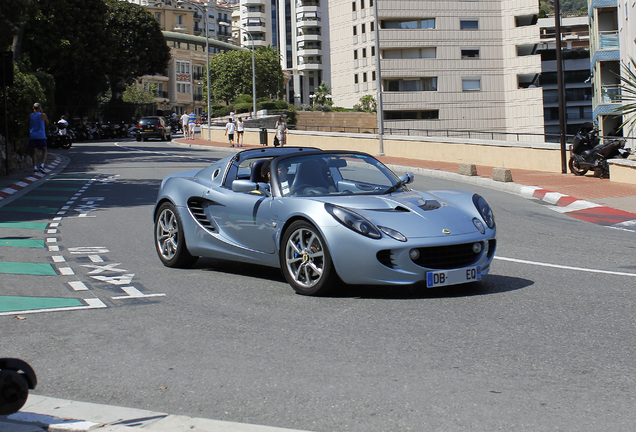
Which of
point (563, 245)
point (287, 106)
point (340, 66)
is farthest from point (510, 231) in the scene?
point (340, 66)

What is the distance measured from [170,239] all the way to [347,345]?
4.16 m

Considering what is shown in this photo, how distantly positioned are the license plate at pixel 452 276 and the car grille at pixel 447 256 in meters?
0.08

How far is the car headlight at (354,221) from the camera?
278 inches

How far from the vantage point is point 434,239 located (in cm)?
710

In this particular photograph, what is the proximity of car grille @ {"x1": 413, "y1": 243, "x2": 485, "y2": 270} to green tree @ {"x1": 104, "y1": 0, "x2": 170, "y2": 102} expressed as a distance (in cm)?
7702

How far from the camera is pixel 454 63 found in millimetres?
86438

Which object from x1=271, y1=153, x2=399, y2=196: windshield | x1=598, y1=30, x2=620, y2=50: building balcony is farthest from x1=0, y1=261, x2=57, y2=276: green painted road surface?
x1=598, y1=30, x2=620, y2=50: building balcony

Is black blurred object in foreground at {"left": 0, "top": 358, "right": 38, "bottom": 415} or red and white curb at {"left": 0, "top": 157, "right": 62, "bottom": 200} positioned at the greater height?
red and white curb at {"left": 0, "top": 157, "right": 62, "bottom": 200}

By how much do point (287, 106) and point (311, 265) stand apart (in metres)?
89.1

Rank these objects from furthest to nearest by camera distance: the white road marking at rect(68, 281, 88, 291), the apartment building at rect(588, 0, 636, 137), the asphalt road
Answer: the apartment building at rect(588, 0, 636, 137) → the white road marking at rect(68, 281, 88, 291) → the asphalt road

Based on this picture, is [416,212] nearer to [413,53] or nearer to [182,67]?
[413,53]

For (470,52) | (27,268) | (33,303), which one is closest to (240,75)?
(470,52)

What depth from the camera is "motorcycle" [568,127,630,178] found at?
2161 centimetres

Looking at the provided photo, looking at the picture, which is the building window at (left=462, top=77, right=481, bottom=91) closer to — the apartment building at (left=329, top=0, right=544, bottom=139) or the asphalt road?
the apartment building at (left=329, top=0, right=544, bottom=139)
